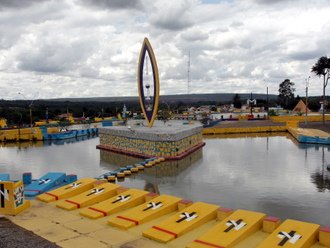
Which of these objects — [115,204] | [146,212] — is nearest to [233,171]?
[115,204]

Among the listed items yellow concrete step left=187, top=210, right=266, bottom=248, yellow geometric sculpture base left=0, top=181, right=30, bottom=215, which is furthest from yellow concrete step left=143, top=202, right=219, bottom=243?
yellow geometric sculpture base left=0, top=181, right=30, bottom=215

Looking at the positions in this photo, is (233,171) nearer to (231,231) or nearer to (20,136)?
(231,231)

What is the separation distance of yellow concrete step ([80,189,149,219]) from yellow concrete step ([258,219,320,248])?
25.0 ft

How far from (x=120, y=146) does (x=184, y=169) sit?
1450 cm

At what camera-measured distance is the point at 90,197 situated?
19.7 metres

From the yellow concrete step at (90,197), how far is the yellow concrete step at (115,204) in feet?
3.08

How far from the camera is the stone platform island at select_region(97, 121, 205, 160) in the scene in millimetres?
39562

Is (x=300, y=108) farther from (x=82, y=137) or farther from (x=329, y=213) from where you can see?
(x=329, y=213)

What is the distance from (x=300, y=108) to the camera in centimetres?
12825

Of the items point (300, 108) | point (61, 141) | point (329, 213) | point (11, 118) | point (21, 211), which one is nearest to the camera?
point (21, 211)

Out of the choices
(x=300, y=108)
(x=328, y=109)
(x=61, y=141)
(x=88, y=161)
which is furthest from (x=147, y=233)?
(x=328, y=109)

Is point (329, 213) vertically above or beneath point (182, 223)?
beneath

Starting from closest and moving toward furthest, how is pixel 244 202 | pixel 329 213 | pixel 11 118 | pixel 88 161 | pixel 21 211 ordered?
pixel 21 211
pixel 329 213
pixel 244 202
pixel 88 161
pixel 11 118

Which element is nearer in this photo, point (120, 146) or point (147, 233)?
point (147, 233)
